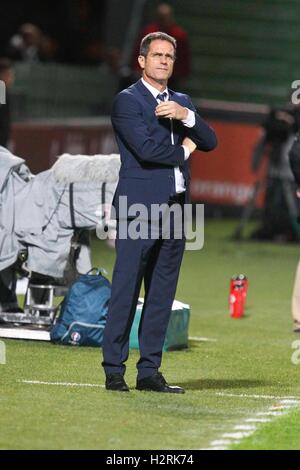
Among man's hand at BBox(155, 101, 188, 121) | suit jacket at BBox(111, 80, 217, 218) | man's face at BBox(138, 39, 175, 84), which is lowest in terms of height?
suit jacket at BBox(111, 80, 217, 218)

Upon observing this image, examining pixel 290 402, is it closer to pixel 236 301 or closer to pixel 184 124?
pixel 184 124

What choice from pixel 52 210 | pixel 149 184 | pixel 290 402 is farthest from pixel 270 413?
pixel 52 210

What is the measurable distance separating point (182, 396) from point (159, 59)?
205cm

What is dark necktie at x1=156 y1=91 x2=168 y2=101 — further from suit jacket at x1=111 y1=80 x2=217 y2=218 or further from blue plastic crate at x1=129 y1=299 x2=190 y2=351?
blue plastic crate at x1=129 y1=299 x2=190 y2=351

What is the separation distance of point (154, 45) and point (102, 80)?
1441cm

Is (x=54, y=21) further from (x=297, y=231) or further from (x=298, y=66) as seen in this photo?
(x=297, y=231)

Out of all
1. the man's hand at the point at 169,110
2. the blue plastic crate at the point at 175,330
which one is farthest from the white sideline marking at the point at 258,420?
the blue plastic crate at the point at 175,330

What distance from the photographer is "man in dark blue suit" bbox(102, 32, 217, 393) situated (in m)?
8.77

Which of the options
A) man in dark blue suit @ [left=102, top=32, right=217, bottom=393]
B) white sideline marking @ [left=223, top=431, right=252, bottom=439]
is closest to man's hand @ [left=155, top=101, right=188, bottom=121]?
man in dark blue suit @ [left=102, top=32, right=217, bottom=393]

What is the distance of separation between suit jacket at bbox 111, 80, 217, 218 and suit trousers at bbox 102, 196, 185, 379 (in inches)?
10.5

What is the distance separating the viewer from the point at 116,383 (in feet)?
29.5

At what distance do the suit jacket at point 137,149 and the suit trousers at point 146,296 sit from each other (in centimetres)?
27
